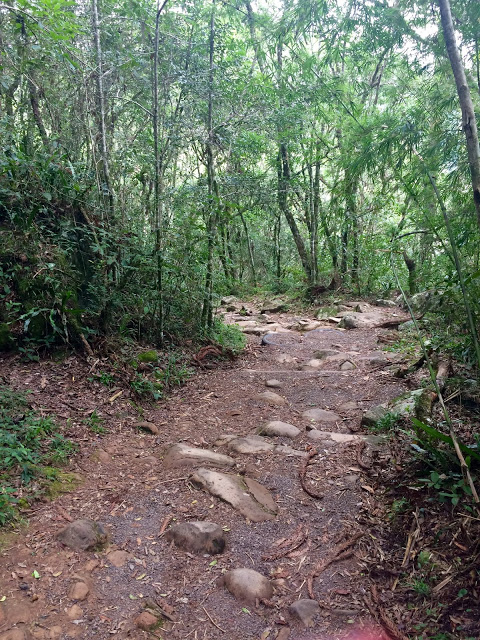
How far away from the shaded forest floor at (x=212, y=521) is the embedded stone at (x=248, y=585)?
2 cm

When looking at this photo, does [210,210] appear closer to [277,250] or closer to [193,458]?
[193,458]

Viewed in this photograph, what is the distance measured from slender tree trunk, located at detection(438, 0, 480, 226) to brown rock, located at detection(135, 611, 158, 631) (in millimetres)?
2825

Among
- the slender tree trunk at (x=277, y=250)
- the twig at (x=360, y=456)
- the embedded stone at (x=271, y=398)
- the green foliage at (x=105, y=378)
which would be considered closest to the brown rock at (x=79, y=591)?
A: the twig at (x=360, y=456)

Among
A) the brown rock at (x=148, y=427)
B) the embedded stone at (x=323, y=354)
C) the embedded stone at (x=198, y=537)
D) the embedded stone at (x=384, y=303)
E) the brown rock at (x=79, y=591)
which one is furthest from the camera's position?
the embedded stone at (x=384, y=303)

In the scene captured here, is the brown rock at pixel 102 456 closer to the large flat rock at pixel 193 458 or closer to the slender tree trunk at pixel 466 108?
the large flat rock at pixel 193 458

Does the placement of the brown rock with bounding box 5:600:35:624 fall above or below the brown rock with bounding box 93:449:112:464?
below

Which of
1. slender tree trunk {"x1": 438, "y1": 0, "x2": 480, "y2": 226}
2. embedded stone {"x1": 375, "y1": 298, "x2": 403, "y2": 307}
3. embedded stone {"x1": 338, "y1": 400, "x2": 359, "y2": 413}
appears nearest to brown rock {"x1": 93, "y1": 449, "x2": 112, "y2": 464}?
embedded stone {"x1": 338, "y1": 400, "x2": 359, "y2": 413}

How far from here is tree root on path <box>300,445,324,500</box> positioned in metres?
2.93

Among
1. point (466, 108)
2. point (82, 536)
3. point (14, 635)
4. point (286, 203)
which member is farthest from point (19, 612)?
point (286, 203)

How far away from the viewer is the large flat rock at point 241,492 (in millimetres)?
2747

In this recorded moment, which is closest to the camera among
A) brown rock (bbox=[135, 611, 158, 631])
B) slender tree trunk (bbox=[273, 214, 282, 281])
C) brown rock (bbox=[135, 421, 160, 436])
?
brown rock (bbox=[135, 611, 158, 631])

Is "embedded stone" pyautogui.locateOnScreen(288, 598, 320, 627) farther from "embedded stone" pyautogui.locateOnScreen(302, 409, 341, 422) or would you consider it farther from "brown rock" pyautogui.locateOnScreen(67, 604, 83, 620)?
"embedded stone" pyautogui.locateOnScreen(302, 409, 341, 422)

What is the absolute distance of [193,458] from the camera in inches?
131

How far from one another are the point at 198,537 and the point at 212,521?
203 millimetres
